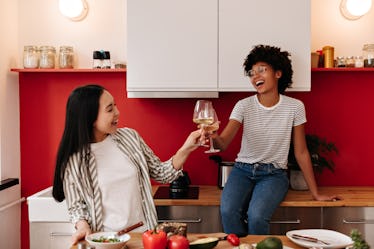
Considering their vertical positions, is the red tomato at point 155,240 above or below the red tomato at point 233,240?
above

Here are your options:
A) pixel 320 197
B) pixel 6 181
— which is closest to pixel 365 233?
pixel 320 197

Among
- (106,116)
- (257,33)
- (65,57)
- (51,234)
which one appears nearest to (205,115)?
(106,116)

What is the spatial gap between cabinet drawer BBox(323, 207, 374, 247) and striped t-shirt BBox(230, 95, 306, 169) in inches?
14.4

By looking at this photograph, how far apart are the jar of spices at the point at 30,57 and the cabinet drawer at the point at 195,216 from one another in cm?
122

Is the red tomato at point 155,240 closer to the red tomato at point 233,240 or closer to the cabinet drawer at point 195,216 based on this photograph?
the red tomato at point 233,240

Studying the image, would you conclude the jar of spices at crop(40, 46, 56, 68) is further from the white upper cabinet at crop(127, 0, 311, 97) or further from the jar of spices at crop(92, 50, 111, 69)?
the white upper cabinet at crop(127, 0, 311, 97)

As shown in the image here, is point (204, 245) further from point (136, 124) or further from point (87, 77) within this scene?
point (87, 77)

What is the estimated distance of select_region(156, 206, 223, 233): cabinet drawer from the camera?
276 centimetres

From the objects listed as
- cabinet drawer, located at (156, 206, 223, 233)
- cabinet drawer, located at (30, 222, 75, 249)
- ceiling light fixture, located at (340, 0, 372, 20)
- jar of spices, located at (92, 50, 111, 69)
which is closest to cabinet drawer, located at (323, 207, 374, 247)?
cabinet drawer, located at (156, 206, 223, 233)

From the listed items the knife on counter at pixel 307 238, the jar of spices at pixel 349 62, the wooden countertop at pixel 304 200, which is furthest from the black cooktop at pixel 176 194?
the jar of spices at pixel 349 62

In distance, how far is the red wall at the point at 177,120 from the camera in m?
3.18

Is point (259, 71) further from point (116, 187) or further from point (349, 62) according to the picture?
point (116, 187)

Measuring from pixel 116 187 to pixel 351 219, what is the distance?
1372 millimetres

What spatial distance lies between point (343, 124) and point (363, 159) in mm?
263
